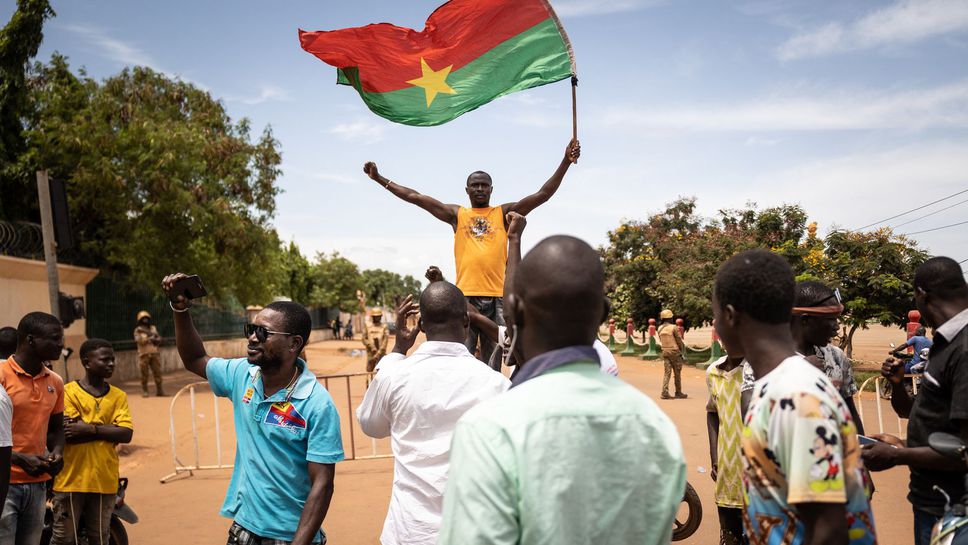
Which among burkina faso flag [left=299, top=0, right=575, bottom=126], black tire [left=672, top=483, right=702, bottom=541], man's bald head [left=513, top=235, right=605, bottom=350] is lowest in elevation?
black tire [left=672, top=483, right=702, bottom=541]

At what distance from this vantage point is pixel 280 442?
11.3ft

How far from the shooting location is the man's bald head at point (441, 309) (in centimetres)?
357

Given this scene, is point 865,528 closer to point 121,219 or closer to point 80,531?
point 80,531

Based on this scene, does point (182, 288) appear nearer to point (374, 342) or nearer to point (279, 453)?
point (279, 453)

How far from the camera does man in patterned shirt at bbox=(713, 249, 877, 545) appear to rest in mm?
1965

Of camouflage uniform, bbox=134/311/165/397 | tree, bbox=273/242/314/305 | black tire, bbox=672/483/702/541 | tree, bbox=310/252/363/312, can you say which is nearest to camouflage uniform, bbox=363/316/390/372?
camouflage uniform, bbox=134/311/165/397

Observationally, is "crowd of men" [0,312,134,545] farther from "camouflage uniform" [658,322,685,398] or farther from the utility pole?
"camouflage uniform" [658,322,685,398]

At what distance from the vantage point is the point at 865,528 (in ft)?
7.09

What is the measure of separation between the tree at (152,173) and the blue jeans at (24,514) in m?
16.1

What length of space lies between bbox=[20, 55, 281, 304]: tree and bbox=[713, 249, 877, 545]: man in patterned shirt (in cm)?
1942

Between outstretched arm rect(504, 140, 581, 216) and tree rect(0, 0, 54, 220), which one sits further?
tree rect(0, 0, 54, 220)

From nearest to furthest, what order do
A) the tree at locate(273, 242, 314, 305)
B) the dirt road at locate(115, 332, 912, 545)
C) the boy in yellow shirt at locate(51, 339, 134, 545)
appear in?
the boy in yellow shirt at locate(51, 339, 134, 545), the dirt road at locate(115, 332, 912, 545), the tree at locate(273, 242, 314, 305)

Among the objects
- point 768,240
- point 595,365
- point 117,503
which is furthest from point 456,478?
point 768,240

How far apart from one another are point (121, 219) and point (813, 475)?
69.9 feet
